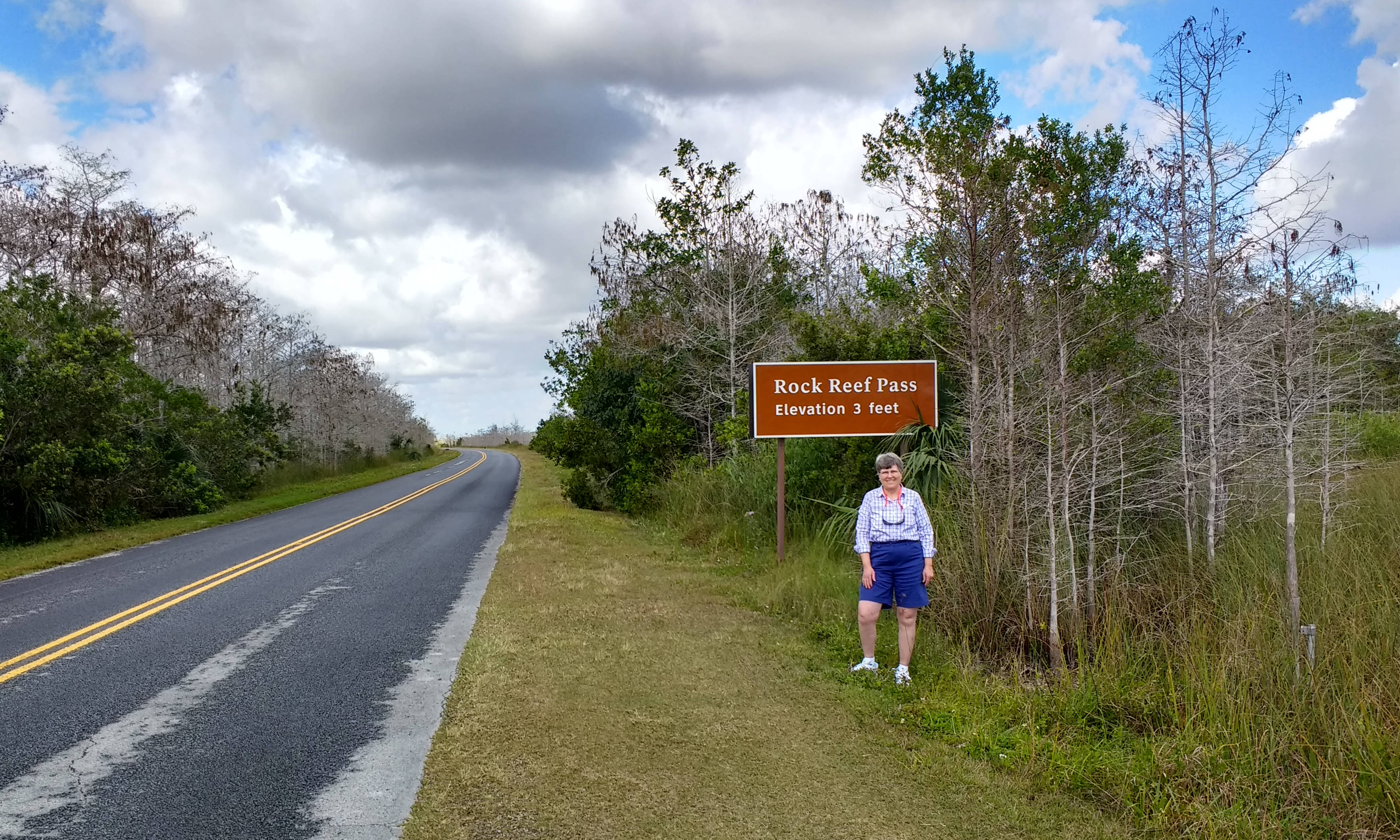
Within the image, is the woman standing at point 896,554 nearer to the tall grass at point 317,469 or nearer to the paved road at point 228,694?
the paved road at point 228,694

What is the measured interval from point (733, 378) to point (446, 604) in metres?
10.3

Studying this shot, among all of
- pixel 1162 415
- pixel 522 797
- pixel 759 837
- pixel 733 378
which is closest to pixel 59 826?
pixel 522 797

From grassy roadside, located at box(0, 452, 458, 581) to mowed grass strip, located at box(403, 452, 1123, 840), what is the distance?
9242 millimetres

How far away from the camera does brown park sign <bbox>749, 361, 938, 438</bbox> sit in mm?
10266

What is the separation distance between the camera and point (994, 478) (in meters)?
6.82

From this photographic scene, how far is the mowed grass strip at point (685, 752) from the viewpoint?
A: 397 centimetres

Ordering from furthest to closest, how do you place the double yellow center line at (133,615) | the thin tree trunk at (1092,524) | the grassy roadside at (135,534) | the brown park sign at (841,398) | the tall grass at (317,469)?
the tall grass at (317,469) < the grassy roadside at (135,534) < the brown park sign at (841,398) < the double yellow center line at (133,615) < the thin tree trunk at (1092,524)

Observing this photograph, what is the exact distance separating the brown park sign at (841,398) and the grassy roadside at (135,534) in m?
10.5

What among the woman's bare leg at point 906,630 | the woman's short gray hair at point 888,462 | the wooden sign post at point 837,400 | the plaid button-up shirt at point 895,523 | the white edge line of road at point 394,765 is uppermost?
the wooden sign post at point 837,400

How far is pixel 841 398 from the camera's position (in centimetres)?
1052

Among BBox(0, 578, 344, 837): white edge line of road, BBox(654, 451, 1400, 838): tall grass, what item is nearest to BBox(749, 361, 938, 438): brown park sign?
BBox(654, 451, 1400, 838): tall grass

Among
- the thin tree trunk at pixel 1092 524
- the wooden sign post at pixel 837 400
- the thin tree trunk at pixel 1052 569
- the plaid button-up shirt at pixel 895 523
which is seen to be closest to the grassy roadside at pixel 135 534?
the wooden sign post at pixel 837 400

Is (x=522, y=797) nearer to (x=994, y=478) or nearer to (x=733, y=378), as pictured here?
(x=994, y=478)

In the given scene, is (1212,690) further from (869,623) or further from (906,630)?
(869,623)
